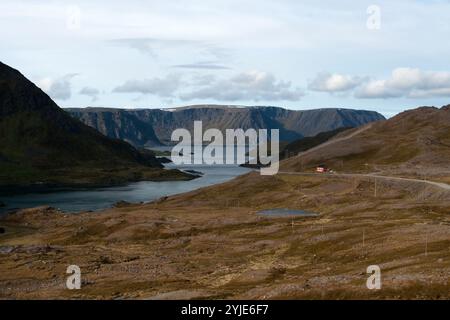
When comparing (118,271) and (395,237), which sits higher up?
(395,237)

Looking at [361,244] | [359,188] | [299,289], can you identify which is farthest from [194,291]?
[359,188]

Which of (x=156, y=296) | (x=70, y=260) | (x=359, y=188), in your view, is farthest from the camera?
(x=359, y=188)
